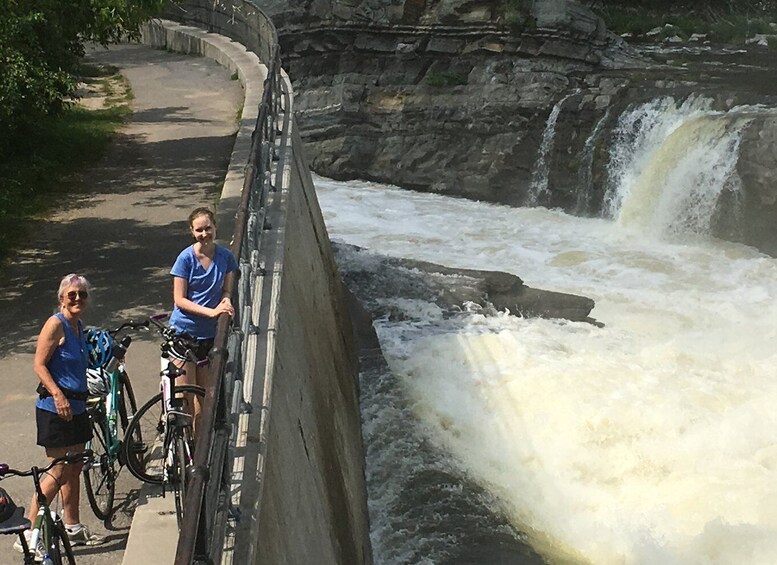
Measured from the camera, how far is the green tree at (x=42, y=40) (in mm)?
10797

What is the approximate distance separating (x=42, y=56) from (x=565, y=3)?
714 inches

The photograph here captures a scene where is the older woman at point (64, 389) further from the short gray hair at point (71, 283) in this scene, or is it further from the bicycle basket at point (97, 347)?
the bicycle basket at point (97, 347)

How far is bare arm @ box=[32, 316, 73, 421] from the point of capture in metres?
5.46

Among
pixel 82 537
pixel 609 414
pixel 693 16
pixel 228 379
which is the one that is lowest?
pixel 609 414

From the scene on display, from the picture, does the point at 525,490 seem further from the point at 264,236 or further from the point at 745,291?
the point at 745,291

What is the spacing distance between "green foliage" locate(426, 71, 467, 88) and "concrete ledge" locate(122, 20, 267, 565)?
236 inches

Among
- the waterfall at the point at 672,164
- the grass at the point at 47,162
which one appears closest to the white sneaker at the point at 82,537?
the grass at the point at 47,162

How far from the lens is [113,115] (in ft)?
59.0

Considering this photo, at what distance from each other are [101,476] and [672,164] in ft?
53.9

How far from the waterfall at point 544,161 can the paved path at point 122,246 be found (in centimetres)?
838

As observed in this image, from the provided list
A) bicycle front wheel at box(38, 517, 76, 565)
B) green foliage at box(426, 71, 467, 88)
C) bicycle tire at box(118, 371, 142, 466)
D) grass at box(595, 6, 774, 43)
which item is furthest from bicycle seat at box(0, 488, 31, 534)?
grass at box(595, 6, 774, 43)

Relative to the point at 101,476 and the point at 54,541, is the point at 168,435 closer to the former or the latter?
the point at 101,476

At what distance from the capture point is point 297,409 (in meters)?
7.13

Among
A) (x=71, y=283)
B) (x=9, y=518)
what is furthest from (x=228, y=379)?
(x=9, y=518)
